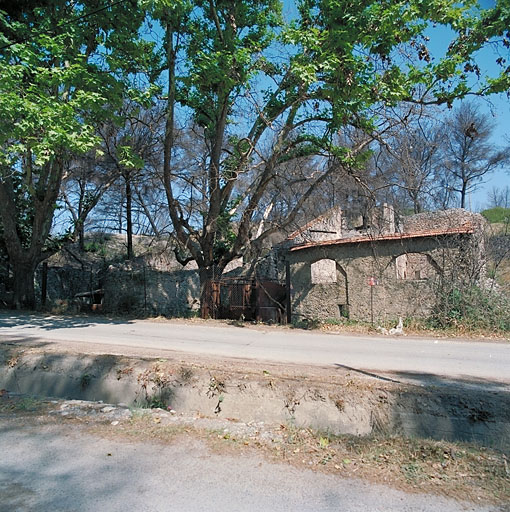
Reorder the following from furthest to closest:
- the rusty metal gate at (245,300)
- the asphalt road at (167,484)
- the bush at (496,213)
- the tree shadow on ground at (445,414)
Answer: the bush at (496,213), the rusty metal gate at (245,300), the tree shadow on ground at (445,414), the asphalt road at (167,484)

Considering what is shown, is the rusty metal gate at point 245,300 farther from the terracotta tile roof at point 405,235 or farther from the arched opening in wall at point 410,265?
the arched opening in wall at point 410,265

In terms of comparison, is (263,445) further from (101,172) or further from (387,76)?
(101,172)

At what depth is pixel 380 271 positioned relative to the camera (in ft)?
52.0

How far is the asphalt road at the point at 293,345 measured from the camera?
321 inches

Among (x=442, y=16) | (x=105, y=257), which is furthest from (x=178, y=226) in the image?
(x=105, y=257)

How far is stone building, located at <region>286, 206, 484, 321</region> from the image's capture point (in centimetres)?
1474

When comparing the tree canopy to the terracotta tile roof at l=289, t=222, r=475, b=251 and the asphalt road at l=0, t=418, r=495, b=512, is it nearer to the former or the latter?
the terracotta tile roof at l=289, t=222, r=475, b=251

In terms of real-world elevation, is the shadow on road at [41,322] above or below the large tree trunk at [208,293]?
below

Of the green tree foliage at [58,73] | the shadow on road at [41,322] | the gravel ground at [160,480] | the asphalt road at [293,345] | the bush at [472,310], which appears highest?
the green tree foliage at [58,73]

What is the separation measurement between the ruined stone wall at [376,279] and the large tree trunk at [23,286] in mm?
11319

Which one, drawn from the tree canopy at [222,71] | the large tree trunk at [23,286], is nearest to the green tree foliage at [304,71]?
the tree canopy at [222,71]

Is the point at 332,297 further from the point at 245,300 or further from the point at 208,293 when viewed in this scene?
the point at 208,293

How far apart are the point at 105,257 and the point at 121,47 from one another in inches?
944

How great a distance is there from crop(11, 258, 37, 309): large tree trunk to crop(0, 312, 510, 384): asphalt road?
175 inches
